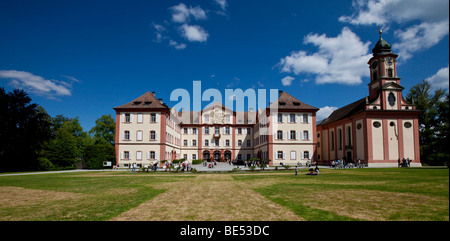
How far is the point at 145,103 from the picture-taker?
141 feet

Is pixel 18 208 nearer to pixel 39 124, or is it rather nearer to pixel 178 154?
pixel 39 124

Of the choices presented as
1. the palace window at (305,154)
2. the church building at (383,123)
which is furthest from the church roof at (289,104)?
the palace window at (305,154)

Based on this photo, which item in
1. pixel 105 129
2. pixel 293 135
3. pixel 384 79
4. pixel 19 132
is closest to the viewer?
pixel 19 132

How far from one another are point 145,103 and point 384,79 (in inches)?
1479

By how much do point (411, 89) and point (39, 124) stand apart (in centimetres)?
5903

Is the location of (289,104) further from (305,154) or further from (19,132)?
(19,132)

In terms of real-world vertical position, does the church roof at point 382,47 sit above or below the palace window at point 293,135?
above

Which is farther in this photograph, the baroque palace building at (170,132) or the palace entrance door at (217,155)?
the palace entrance door at (217,155)

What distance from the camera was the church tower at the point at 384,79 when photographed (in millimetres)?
38219

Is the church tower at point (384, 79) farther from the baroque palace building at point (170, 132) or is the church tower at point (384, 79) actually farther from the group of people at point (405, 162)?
the baroque palace building at point (170, 132)

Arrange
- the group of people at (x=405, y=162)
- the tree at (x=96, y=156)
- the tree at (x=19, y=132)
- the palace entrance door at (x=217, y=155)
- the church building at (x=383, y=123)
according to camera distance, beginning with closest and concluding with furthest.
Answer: the tree at (x=19, y=132) → the group of people at (x=405, y=162) → the church building at (x=383, y=123) → the tree at (x=96, y=156) → the palace entrance door at (x=217, y=155)

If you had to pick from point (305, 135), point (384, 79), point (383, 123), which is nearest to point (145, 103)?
point (305, 135)
